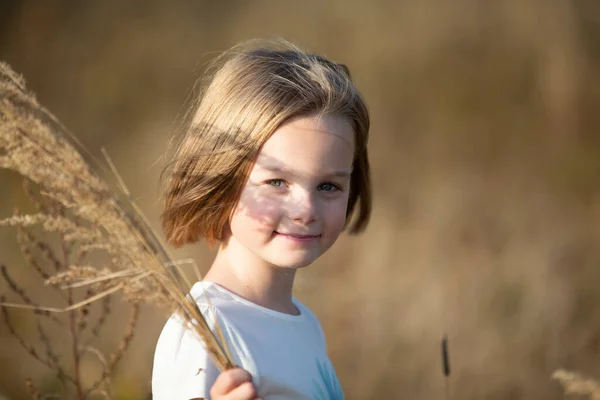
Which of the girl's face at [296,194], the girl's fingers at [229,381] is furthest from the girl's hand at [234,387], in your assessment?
the girl's face at [296,194]

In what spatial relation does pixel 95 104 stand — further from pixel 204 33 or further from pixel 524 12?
pixel 524 12

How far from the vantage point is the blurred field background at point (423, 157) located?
442cm

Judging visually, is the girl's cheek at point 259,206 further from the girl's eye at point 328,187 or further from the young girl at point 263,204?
the girl's eye at point 328,187

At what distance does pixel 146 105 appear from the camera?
19.3ft

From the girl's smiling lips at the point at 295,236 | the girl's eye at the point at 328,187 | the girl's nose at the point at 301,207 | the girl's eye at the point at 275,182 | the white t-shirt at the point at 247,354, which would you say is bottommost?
the white t-shirt at the point at 247,354

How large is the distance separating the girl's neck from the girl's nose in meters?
0.18

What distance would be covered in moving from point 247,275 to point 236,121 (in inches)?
14.6

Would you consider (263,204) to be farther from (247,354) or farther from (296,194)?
(247,354)

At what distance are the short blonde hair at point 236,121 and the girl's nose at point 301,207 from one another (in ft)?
0.46

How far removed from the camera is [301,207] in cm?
193

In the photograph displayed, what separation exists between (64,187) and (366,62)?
4726 mm

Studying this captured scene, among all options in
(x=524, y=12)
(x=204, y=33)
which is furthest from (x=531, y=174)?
(x=204, y=33)

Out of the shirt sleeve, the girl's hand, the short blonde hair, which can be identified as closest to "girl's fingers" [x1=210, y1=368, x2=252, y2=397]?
the girl's hand

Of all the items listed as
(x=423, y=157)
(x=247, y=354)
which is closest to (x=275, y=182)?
(x=247, y=354)
